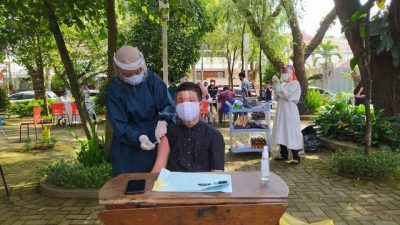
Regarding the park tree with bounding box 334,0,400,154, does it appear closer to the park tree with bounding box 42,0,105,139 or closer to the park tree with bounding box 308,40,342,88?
the park tree with bounding box 42,0,105,139

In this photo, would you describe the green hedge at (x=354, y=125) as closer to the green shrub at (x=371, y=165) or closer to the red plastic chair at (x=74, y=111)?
the green shrub at (x=371, y=165)

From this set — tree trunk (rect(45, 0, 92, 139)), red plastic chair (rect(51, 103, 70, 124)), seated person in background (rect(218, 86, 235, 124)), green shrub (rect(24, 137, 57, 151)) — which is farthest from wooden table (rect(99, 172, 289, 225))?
red plastic chair (rect(51, 103, 70, 124))

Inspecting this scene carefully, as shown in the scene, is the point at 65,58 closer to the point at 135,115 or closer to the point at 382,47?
the point at 135,115

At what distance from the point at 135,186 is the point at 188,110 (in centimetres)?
85

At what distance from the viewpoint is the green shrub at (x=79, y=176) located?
5355 mm

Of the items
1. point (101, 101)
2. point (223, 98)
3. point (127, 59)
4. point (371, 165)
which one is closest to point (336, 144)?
point (371, 165)

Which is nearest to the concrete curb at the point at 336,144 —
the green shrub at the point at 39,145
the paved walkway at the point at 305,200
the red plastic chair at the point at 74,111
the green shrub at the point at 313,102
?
the paved walkway at the point at 305,200

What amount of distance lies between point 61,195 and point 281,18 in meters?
12.7

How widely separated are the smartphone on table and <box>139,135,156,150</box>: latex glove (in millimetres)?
563

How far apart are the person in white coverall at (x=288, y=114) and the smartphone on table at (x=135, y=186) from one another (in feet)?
16.5

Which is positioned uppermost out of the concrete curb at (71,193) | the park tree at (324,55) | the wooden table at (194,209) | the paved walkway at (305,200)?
the park tree at (324,55)

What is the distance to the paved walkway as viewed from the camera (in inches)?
180

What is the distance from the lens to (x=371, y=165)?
5883 millimetres

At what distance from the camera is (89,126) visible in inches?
252
